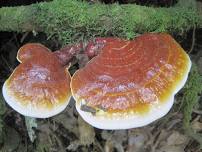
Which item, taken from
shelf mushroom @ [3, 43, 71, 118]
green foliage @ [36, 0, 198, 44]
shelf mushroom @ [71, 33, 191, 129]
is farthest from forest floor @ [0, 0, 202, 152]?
shelf mushroom @ [71, 33, 191, 129]

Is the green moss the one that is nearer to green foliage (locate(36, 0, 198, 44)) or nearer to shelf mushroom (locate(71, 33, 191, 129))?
green foliage (locate(36, 0, 198, 44))

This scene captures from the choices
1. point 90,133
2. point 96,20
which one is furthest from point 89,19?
point 90,133

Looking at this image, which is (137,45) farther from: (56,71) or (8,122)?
(8,122)

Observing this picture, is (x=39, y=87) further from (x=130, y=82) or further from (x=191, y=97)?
(x=191, y=97)

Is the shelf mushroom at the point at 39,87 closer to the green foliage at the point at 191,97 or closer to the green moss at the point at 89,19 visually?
the green moss at the point at 89,19

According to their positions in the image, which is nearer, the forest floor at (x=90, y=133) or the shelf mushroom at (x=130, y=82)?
the shelf mushroom at (x=130, y=82)

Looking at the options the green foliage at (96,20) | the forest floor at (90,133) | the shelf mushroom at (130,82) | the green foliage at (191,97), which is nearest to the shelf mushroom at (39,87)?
the shelf mushroom at (130,82)
